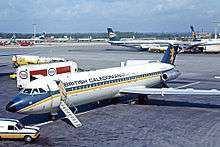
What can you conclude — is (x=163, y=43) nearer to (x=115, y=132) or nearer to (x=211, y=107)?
(x=211, y=107)

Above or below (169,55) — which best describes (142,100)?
below

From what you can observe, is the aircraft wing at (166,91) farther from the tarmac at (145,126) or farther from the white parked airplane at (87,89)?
the tarmac at (145,126)

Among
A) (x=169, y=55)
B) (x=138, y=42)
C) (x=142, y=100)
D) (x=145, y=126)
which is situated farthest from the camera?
(x=138, y=42)

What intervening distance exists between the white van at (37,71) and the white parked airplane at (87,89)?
13.8m

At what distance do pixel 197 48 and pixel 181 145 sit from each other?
309ft

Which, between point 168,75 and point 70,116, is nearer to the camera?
point 70,116

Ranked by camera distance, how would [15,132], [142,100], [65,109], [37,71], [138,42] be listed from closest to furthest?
1. [15,132]
2. [65,109]
3. [142,100]
4. [37,71]
5. [138,42]

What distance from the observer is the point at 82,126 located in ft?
78.8

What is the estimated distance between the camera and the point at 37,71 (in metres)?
42.8

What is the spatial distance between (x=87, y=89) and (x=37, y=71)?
1758 cm

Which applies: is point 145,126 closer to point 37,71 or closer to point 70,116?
point 70,116

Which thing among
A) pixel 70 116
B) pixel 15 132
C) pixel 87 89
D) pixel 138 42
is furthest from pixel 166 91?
pixel 138 42

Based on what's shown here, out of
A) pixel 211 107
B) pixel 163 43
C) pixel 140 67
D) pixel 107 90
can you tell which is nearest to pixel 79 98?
pixel 107 90

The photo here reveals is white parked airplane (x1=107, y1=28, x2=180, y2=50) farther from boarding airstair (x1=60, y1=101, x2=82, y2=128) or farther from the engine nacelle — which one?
boarding airstair (x1=60, y1=101, x2=82, y2=128)
